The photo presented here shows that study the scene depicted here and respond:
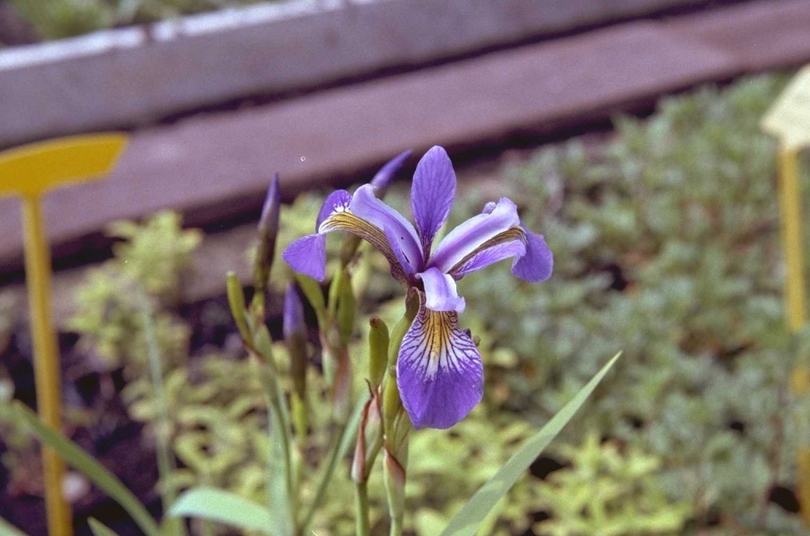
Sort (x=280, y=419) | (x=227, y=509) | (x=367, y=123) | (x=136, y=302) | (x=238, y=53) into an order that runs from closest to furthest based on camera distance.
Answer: (x=280, y=419)
(x=227, y=509)
(x=136, y=302)
(x=367, y=123)
(x=238, y=53)

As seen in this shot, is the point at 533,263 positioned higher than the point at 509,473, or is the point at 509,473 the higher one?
the point at 533,263

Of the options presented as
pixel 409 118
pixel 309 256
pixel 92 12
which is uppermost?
pixel 92 12

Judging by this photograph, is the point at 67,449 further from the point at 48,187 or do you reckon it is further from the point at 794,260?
the point at 794,260

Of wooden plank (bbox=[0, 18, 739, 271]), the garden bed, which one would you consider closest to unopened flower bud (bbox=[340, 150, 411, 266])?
wooden plank (bbox=[0, 18, 739, 271])

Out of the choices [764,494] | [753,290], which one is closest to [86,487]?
[764,494]

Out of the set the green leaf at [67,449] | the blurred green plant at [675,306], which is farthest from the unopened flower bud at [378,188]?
the blurred green plant at [675,306]

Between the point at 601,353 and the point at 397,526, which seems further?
the point at 601,353

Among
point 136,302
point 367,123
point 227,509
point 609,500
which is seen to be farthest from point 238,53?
point 227,509
